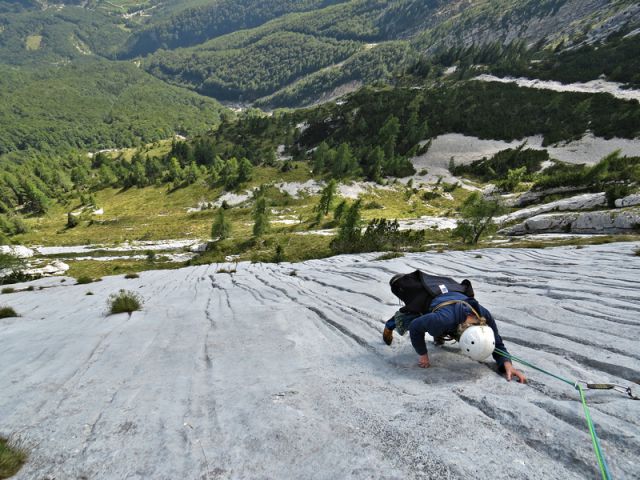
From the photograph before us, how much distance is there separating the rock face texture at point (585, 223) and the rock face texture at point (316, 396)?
26854 mm

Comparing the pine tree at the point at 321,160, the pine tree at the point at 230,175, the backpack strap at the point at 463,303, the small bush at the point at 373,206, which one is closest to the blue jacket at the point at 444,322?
the backpack strap at the point at 463,303

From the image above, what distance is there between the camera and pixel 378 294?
1359cm

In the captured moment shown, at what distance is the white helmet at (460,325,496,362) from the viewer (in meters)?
5.43

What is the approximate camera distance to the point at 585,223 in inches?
1298

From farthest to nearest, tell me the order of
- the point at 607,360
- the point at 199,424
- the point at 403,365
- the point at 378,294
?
1. the point at 378,294
2. the point at 403,365
3. the point at 607,360
4. the point at 199,424

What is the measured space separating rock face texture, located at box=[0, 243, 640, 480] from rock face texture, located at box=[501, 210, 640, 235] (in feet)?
88.1

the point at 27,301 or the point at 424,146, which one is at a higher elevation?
the point at 424,146

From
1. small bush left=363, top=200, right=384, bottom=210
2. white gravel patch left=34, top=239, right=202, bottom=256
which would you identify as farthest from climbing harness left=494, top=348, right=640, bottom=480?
small bush left=363, top=200, right=384, bottom=210

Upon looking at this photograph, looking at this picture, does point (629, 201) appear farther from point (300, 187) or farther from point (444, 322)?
point (300, 187)

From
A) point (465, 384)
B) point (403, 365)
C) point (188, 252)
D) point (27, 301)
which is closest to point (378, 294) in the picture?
point (403, 365)

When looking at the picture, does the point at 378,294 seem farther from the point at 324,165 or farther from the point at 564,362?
the point at 324,165

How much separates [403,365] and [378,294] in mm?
6918

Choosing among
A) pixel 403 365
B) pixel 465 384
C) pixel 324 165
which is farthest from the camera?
pixel 324 165

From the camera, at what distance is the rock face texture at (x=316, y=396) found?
3.92m
